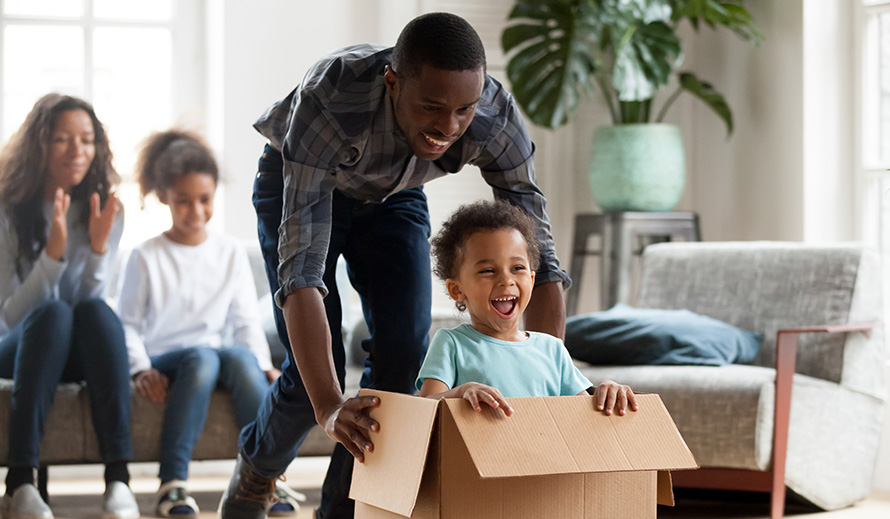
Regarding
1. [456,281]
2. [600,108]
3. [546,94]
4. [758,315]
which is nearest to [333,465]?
[456,281]

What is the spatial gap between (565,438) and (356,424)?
29cm

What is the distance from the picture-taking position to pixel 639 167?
12.6 feet

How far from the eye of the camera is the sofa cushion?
112 inches

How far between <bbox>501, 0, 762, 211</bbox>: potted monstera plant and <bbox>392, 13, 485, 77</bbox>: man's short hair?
7.90ft

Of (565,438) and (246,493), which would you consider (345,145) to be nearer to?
(565,438)

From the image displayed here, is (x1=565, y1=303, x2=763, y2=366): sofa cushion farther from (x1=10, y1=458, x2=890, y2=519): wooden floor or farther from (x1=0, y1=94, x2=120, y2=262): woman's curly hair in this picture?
(x1=0, y1=94, x2=120, y2=262): woman's curly hair

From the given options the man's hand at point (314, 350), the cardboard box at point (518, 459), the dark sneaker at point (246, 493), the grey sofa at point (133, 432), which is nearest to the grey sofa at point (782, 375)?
the grey sofa at point (133, 432)

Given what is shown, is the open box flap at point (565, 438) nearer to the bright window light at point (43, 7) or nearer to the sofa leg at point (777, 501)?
the sofa leg at point (777, 501)

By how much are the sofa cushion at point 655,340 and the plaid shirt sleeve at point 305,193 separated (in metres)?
1.46

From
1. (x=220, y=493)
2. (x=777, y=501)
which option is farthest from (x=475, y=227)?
(x=220, y=493)

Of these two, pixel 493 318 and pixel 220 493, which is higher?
pixel 493 318

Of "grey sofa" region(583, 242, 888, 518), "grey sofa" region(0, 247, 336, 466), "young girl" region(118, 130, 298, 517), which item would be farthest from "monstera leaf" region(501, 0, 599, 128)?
"grey sofa" region(0, 247, 336, 466)

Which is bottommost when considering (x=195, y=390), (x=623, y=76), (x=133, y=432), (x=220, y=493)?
(x=220, y=493)

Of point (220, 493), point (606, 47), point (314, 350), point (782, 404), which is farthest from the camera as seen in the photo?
point (606, 47)
